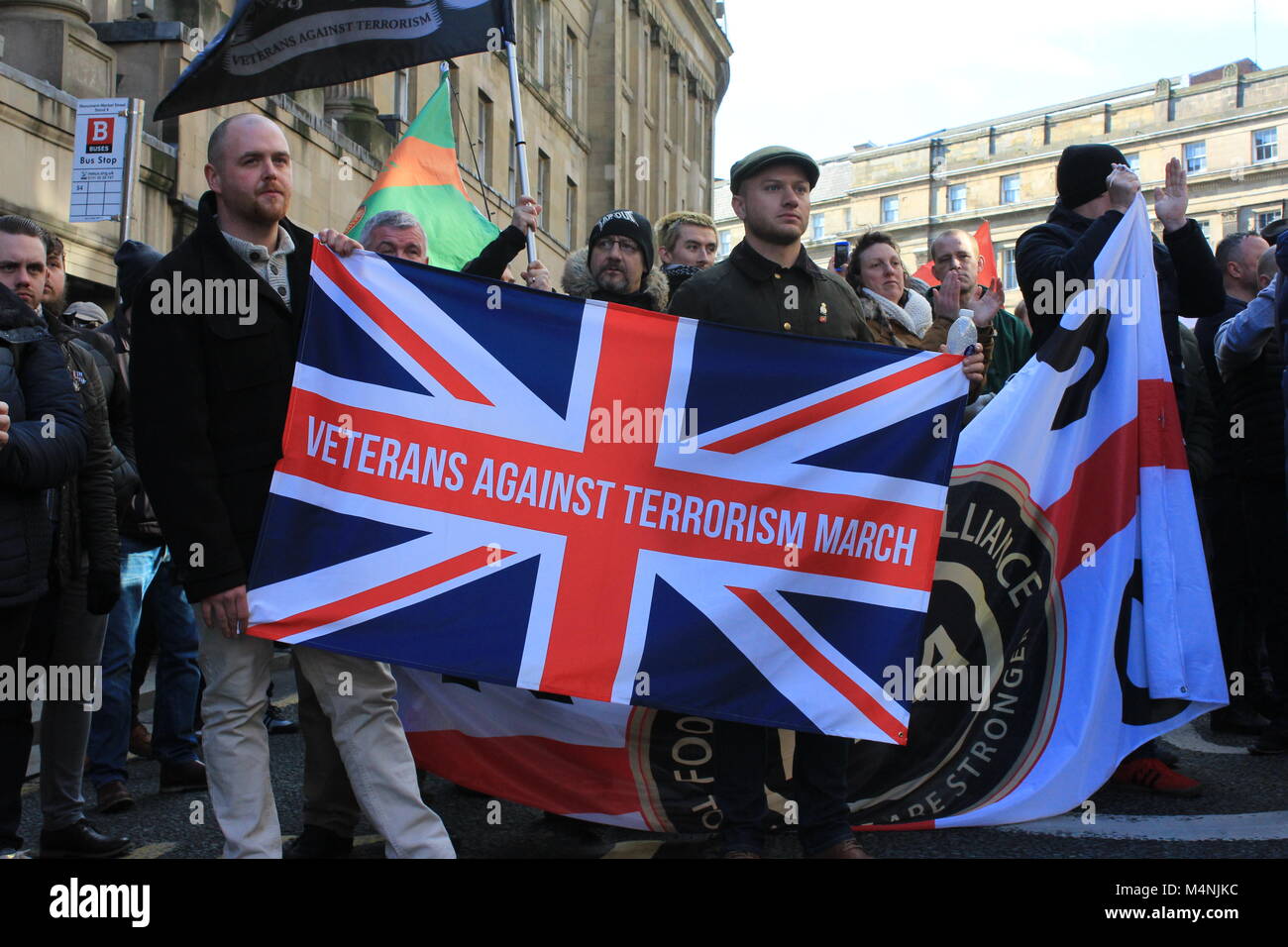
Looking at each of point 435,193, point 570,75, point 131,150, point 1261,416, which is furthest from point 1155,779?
point 570,75

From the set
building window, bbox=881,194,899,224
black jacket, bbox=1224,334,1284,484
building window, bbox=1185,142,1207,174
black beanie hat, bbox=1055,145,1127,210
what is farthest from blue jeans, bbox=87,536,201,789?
building window, bbox=881,194,899,224

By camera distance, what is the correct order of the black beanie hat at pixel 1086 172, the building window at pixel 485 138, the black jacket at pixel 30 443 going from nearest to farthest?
the black jacket at pixel 30 443, the black beanie hat at pixel 1086 172, the building window at pixel 485 138

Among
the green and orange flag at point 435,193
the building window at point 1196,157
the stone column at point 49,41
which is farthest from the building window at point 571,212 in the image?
the building window at point 1196,157

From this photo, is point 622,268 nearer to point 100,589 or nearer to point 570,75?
point 100,589

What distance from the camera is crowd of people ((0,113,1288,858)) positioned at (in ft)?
11.8

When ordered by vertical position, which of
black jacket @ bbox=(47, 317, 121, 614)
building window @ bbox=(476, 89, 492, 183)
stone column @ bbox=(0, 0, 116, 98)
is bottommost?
black jacket @ bbox=(47, 317, 121, 614)

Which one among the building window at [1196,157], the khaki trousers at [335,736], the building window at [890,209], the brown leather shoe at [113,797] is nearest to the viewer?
the khaki trousers at [335,736]

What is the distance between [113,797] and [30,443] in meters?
1.83

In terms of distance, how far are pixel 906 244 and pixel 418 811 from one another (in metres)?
78.3

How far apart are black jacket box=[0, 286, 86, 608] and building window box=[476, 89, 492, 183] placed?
23.2m

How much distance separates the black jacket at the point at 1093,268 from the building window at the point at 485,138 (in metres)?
22.5

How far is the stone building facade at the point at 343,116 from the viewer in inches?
499

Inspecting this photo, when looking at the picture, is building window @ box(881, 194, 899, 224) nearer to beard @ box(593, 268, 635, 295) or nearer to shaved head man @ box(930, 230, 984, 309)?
shaved head man @ box(930, 230, 984, 309)

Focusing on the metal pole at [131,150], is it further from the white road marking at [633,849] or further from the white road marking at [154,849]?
the white road marking at [633,849]
